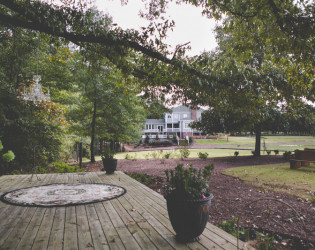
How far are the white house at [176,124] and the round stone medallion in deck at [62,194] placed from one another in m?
48.6

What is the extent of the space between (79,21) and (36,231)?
4099mm

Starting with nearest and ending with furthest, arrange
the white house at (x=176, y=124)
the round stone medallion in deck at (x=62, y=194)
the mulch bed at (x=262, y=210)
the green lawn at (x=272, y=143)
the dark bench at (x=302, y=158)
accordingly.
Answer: the mulch bed at (x=262, y=210) < the round stone medallion in deck at (x=62, y=194) < the dark bench at (x=302, y=158) < the green lawn at (x=272, y=143) < the white house at (x=176, y=124)

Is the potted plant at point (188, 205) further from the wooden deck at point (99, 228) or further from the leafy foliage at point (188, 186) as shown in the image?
the wooden deck at point (99, 228)

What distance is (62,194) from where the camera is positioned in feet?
18.9

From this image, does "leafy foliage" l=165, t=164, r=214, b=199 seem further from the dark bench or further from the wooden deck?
the dark bench

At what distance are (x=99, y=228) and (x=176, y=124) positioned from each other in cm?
5579

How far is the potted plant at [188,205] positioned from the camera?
9.63 feet

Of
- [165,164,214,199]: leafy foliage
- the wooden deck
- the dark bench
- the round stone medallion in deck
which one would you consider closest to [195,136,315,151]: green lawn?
the dark bench

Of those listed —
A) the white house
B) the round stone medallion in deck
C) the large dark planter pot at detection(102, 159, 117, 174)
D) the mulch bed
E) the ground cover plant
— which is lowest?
the ground cover plant

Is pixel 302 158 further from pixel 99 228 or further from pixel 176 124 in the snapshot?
pixel 176 124

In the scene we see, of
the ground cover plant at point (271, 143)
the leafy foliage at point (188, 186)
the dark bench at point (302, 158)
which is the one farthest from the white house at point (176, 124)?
the leafy foliage at point (188, 186)

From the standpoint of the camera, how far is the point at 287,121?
53.1 ft

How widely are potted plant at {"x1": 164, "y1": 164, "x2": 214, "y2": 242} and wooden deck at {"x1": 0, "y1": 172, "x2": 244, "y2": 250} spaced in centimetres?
17

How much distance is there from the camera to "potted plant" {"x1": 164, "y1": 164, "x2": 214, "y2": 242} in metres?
2.94
